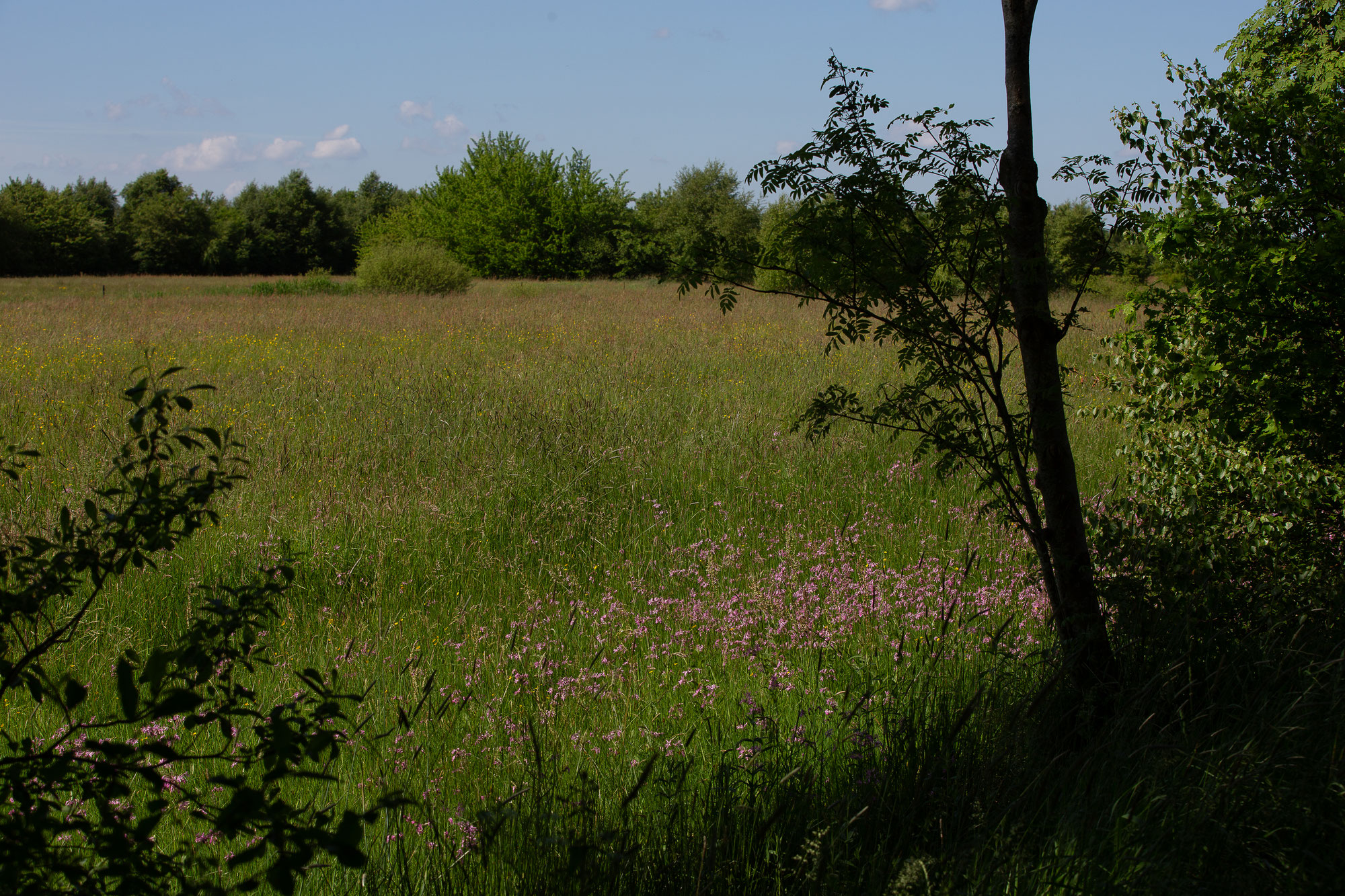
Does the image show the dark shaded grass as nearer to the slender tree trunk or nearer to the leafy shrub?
the slender tree trunk

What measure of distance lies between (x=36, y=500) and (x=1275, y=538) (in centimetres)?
724

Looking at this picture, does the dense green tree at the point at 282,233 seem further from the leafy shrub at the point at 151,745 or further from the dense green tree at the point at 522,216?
the leafy shrub at the point at 151,745

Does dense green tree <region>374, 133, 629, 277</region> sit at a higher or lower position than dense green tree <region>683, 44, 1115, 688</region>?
higher

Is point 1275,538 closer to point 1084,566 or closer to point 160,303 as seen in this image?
point 1084,566

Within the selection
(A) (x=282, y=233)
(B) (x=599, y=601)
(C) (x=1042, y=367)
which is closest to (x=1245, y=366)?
(C) (x=1042, y=367)

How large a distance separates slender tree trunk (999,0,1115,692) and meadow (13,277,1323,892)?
282 mm

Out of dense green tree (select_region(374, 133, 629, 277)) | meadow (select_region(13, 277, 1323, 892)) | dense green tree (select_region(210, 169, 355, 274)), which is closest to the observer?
meadow (select_region(13, 277, 1323, 892))

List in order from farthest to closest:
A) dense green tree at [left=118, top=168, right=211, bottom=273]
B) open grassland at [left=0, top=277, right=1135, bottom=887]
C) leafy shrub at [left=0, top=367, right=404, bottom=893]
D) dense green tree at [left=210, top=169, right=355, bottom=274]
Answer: dense green tree at [left=210, top=169, right=355, bottom=274] < dense green tree at [left=118, top=168, right=211, bottom=273] < open grassland at [left=0, top=277, right=1135, bottom=887] < leafy shrub at [left=0, top=367, right=404, bottom=893]

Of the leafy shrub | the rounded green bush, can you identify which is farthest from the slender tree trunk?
the rounded green bush

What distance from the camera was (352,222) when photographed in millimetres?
74500

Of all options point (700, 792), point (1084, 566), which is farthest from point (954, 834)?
point (1084, 566)

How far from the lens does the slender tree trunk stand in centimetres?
284

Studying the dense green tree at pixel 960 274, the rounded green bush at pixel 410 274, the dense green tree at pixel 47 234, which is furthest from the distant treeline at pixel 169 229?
the dense green tree at pixel 960 274

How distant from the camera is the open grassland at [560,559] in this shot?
3018 millimetres
